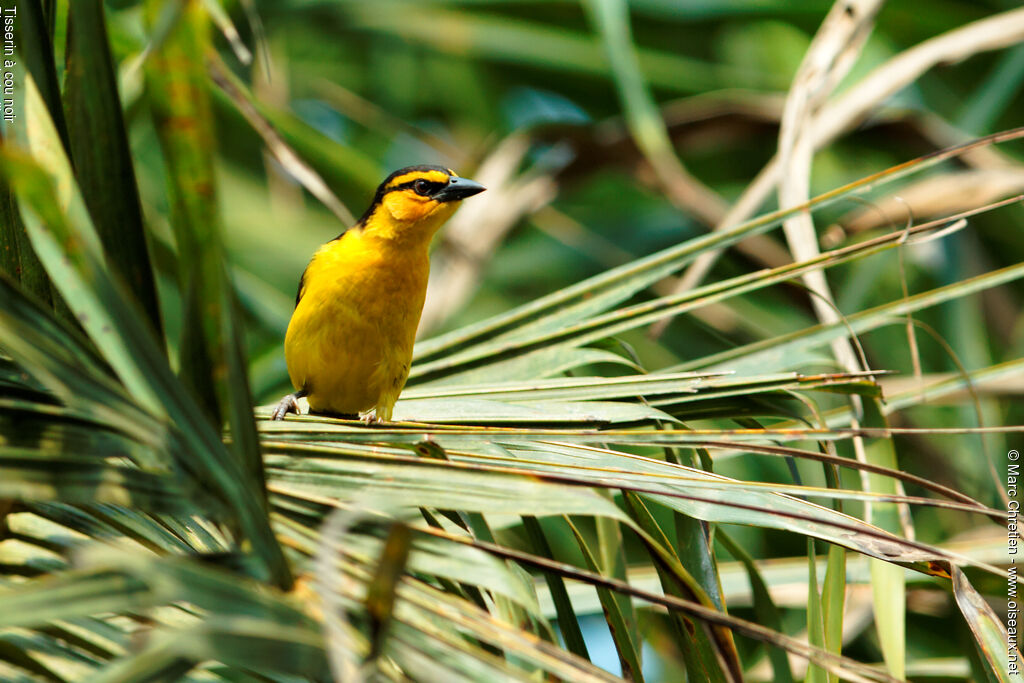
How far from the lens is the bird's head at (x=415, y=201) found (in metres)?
3.29

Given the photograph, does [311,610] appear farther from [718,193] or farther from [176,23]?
[718,193]

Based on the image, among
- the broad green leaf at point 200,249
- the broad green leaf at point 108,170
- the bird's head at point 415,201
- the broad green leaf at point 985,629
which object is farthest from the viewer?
the bird's head at point 415,201

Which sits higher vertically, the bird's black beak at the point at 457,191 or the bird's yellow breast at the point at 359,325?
the bird's black beak at the point at 457,191

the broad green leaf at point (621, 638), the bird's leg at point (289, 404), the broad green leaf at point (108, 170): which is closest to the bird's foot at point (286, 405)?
the bird's leg at point (289, 404)

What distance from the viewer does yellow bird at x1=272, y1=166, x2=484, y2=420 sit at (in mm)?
3016

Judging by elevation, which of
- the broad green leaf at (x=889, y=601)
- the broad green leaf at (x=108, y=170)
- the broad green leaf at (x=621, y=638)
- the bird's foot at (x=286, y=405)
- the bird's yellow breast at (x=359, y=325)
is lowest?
the broad green leaf at (x=621, y=638)

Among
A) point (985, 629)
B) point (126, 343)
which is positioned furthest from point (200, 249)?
point (985, 629)

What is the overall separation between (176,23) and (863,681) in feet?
3.83

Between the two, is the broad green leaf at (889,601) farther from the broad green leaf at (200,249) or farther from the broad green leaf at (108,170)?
the broad green leaf at (108,170)

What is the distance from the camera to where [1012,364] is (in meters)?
2.25

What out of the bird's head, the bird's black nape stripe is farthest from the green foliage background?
the bird's black nape stripe

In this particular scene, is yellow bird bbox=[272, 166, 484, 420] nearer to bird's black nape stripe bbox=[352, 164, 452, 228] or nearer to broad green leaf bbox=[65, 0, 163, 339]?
bird's black nape stripe bbox=[352, 164, 452, 228]

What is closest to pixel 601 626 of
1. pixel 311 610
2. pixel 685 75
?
pixel 685 75

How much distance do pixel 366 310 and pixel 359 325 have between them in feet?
0.18
